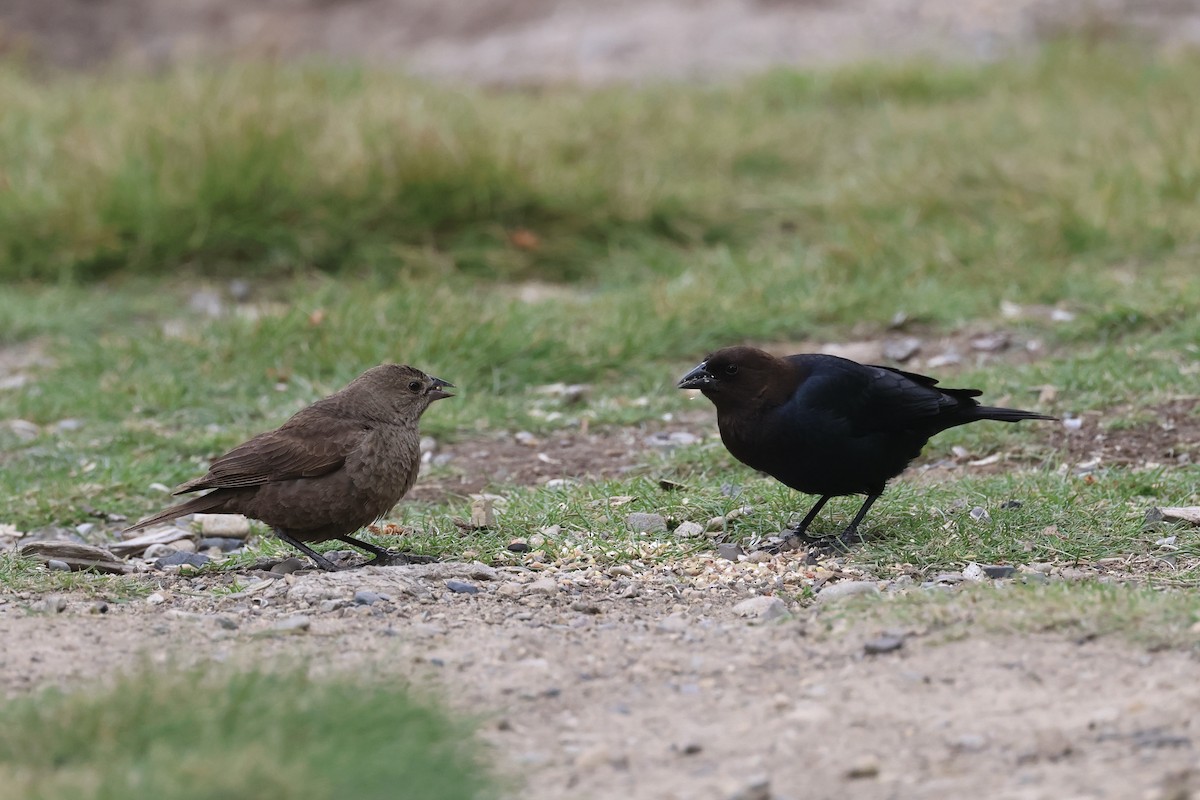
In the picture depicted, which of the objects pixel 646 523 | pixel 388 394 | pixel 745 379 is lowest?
pixel 646 523

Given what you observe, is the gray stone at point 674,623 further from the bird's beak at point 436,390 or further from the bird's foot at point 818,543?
the bird's beak at point 436,390

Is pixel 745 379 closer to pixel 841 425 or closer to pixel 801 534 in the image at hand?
pixel 841 425

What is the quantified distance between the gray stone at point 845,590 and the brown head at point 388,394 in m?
1.66

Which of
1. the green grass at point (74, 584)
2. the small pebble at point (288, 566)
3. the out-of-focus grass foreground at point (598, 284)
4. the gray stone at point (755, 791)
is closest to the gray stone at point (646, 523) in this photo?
the out-of-focus grass foreground at point (598, 284)

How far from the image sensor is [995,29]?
1642cm

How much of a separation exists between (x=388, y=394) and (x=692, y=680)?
1.95 meters

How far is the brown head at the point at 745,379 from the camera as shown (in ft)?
Answer: 16.8

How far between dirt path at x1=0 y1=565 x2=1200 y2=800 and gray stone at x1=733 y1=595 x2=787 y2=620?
0.09 meters

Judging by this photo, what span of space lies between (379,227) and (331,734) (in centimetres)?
666

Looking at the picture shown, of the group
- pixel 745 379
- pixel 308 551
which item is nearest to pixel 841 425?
pixel 745 379

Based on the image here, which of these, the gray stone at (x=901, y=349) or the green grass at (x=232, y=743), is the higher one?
the green grass at (x=232, y=743)

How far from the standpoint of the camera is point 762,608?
448 cm

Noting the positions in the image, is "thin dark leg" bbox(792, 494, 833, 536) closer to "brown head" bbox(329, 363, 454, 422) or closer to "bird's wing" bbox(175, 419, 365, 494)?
"brown head" bbox(329, 363, 454, 422)

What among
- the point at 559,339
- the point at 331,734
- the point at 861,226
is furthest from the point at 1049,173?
the point at 331,734
